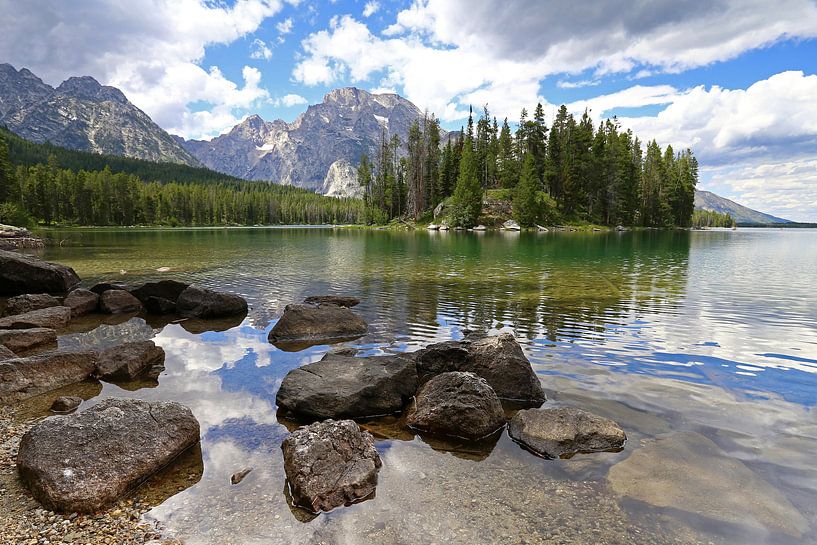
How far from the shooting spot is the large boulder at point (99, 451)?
22.3 ft

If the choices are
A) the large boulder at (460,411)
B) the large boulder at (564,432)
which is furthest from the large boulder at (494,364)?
the large boulder at (564,432)

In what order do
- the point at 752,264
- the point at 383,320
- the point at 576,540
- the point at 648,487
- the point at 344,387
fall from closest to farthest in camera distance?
the point at 576,540
the point at 648,487
the point at 344,387
the point at 383,320
the point at 752,264

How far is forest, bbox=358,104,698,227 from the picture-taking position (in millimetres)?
120812

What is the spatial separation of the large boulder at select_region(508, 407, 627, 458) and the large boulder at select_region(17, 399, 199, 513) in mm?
7075

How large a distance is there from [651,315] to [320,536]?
788 inches

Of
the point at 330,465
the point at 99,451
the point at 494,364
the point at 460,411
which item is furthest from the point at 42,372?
the point at 494,364

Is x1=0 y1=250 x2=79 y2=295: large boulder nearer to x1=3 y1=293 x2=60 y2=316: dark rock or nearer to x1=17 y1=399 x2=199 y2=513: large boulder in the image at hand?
x1=3 y1=293 x2=60 y2=316: dark rock

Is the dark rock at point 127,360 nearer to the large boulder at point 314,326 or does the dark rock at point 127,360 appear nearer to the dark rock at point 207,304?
the large boulder at point 314,326

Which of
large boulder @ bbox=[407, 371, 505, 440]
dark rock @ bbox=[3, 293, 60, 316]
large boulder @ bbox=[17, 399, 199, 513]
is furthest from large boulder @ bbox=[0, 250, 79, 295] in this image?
large boulder @ bbox=[407, 371, 505, 440]

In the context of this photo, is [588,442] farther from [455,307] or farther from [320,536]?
[455,307]

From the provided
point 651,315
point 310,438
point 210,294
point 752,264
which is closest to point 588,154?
point 752,264

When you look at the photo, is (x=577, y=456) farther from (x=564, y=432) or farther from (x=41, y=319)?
(x=41, y=319)

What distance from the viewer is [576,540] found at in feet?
20.5

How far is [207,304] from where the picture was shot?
71.1 ft
